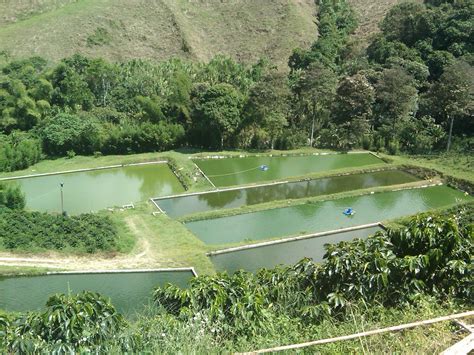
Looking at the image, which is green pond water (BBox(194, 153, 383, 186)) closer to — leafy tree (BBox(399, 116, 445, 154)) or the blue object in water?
leafy tree (BBox(399, 116, 445, 154))

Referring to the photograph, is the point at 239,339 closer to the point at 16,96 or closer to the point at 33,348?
the point at 33,348

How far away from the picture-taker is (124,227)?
20.8 meters

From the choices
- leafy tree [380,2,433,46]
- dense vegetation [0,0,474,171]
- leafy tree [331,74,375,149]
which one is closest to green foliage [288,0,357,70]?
dense vegetation [0,0,474,171]

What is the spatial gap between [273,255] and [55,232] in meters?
7.81

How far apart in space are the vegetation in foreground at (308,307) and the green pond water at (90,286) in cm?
640

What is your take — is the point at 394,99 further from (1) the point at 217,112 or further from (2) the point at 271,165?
(1) the point at 217,112

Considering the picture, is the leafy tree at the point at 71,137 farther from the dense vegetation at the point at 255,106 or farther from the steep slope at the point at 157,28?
the steep slope at the point at 157,28

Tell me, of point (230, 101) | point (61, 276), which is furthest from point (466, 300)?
point (230, 101)

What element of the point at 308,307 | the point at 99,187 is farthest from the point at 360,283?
the point at 99,187

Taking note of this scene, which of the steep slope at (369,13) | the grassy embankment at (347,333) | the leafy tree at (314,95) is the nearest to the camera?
the grassy embankment at (347,333)

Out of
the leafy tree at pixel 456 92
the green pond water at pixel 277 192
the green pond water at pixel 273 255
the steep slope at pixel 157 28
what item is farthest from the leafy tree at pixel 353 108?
the steep slope at pixel 157 28

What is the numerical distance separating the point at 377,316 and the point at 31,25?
4818cm

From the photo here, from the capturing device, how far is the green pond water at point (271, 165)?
27281mm

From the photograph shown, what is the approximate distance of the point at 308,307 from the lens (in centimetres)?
833
